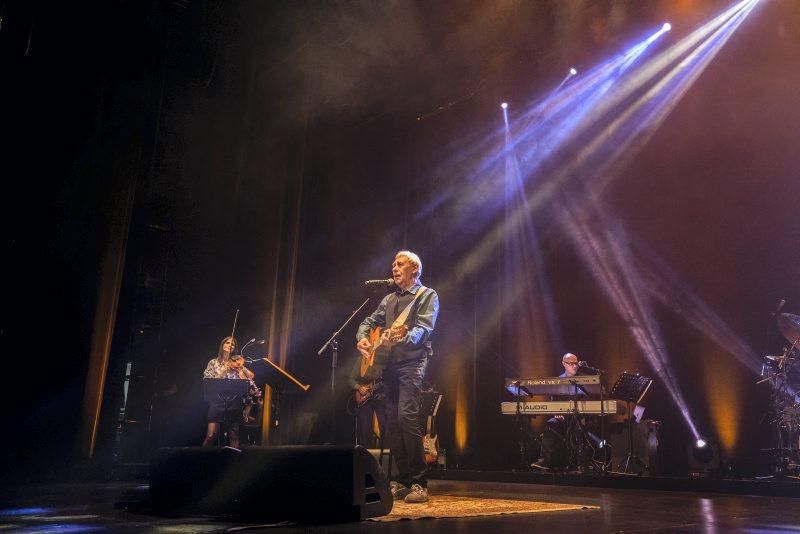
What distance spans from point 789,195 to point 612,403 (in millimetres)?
3292

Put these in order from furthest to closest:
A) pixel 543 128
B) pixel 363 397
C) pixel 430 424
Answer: pixel 543 128, pixel 430 424, pixel 363 397

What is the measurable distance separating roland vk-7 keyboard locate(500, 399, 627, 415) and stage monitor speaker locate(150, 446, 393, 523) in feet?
15.6

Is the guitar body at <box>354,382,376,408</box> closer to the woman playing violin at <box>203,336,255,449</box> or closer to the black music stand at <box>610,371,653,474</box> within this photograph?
the woman playing violin at <box>203,336,255,449</box>

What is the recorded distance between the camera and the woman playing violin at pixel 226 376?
22.3 feet

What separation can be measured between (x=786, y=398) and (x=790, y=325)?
2.61ft

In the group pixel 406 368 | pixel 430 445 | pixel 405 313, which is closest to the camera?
pixel 406 368

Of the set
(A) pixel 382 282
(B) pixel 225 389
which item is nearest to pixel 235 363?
(B) pixel 225 389

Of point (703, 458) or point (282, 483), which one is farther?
point (703, 458)

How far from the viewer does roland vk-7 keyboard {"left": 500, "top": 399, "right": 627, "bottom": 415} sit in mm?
7109

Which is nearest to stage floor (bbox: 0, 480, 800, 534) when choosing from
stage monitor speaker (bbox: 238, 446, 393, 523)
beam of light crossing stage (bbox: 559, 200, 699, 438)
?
stage monitor speaker (bbox: 238, 446, 393, 523)

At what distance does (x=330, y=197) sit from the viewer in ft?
29.6

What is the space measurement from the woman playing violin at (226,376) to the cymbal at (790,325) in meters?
5.46

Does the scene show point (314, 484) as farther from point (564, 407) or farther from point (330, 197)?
point (330, 197)

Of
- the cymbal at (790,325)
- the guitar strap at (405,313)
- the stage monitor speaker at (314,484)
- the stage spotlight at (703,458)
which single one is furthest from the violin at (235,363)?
the cymbal at (790,325)
